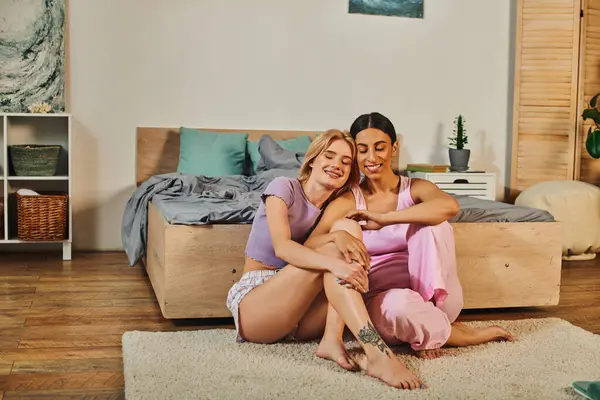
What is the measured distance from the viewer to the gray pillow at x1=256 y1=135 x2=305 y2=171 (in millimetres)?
4434

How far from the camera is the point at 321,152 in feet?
8.34

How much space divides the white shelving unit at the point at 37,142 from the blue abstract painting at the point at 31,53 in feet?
0.34

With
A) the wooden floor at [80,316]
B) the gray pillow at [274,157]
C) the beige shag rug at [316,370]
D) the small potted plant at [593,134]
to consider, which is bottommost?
the wooden floor at [80,316]

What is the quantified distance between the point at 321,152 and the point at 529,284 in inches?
53.4

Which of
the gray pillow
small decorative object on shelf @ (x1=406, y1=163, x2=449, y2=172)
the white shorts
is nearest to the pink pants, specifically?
the white shorts

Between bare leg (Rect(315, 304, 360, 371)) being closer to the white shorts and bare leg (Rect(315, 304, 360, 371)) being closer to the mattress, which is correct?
the white shorts

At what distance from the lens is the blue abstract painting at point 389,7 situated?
5.22m

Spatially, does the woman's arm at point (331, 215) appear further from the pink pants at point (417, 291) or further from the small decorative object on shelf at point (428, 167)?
the small decorative object on shelf at point (428, 167)

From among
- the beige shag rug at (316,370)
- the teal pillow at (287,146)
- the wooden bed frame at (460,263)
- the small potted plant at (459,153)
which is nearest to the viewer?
the beige shag rug at (316,370)

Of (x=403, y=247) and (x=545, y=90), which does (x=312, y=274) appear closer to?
(x=403, y=247)

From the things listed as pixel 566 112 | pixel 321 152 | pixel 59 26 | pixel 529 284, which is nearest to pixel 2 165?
pixel 59 26

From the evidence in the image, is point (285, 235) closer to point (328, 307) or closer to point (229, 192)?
point (328, 307)

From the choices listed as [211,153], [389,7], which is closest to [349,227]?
[211,153]

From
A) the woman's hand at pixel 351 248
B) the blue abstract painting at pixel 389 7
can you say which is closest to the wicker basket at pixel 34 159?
the blue abstract painting at pixel 389 7
